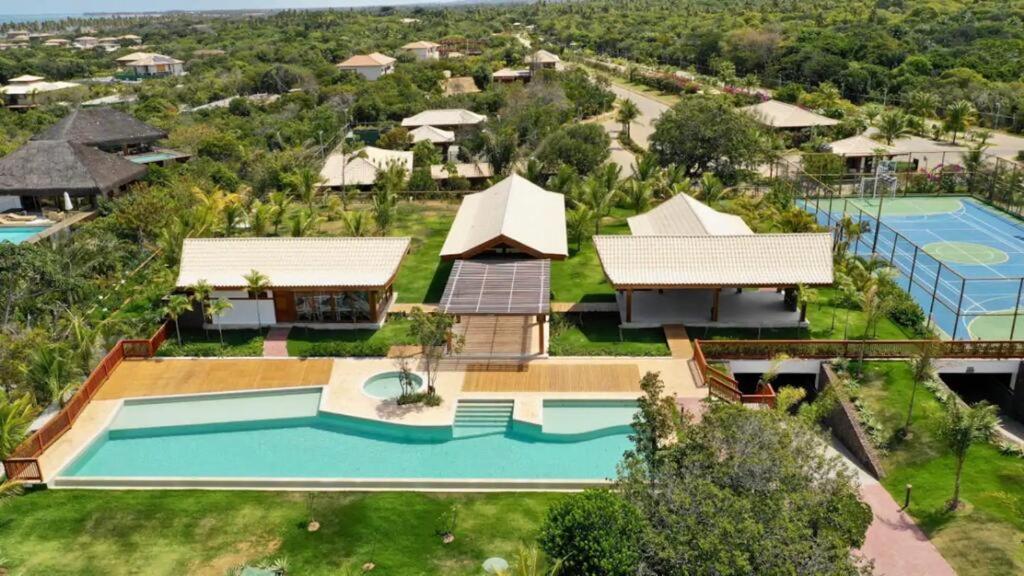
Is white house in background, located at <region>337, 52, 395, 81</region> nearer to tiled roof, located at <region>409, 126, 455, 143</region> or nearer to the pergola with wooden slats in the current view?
tiled roof, located at <region>409, 126, 455, 143</region>

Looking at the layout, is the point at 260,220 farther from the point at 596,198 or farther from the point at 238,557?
the point at 238,557

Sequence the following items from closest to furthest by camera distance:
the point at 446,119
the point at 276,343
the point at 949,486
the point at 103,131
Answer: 1. the point at 949,486
2. the point at 276,343
3. the point at 103,131
4. the point at 446,119

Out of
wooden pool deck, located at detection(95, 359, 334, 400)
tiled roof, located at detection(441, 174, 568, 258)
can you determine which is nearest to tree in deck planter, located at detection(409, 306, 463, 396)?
wooden pool deck, located at detection(95, 359, 334, 400)

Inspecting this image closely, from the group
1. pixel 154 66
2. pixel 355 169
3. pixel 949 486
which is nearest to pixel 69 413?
pixel 949 486

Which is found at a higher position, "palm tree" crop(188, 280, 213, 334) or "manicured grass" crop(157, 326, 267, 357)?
"palm tree" crop(188, 280, 213, 334)

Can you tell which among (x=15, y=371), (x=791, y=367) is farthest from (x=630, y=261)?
(x=15, y=371)

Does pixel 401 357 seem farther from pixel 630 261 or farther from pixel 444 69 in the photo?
pixel 444 69
